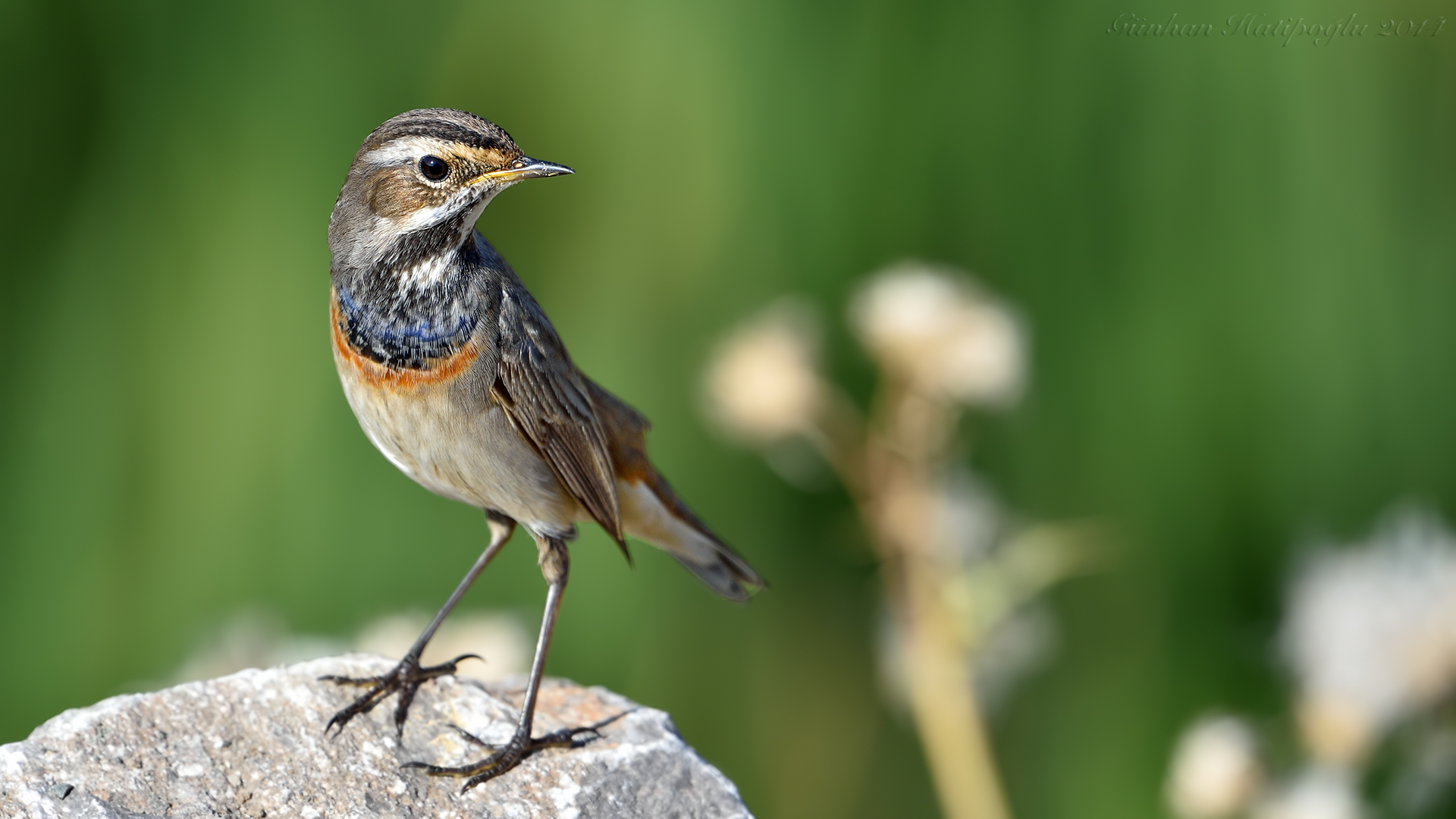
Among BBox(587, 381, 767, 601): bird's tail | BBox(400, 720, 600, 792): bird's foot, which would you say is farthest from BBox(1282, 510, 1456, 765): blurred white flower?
BBox(400, 720, 600, 792): bird's foot

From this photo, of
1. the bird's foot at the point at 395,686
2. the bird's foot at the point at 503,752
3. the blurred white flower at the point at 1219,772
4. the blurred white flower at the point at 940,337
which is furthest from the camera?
the blurred white flower at the point at 940,337

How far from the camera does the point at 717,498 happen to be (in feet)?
14.7

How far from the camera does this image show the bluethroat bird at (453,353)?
2.62 metres

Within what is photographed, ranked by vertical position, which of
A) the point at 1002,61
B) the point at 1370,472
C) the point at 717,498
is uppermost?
the point at 1002,61

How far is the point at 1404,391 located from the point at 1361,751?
5.69ft

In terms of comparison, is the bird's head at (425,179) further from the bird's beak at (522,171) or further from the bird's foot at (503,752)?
the bird's foot at (503,752)

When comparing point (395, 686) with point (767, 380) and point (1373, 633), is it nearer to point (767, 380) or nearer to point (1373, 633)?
point (767, 380)

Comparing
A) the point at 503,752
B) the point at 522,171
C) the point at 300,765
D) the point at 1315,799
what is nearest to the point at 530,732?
the point at 503,752

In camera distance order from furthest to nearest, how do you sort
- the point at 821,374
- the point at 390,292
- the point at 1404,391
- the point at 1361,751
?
1. the point at 1404,391
2. the point at 821,374
3. the point at 1361,751
4. the point at 390,292

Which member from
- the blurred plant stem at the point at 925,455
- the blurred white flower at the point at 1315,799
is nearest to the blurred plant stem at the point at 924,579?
the blurred plant stem at the point at 925,455

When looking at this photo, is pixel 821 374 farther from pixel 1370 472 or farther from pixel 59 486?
pixel 59 486

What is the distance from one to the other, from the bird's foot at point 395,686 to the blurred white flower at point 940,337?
1.25 m

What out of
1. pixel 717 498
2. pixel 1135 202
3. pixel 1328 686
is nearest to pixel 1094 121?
pixel 1135 202

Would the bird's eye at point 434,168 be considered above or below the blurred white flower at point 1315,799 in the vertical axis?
above
